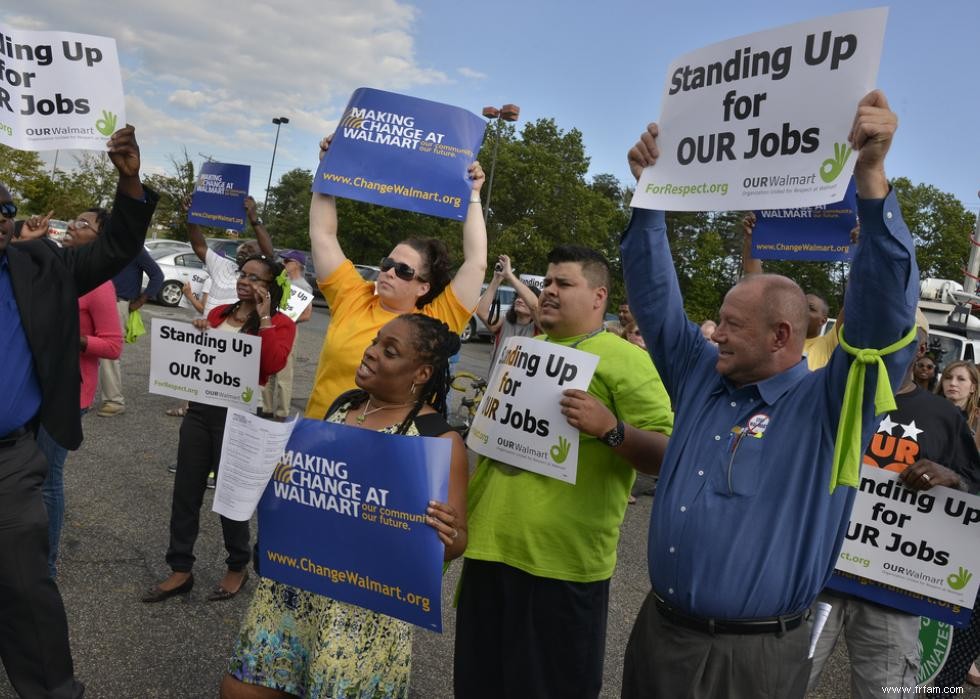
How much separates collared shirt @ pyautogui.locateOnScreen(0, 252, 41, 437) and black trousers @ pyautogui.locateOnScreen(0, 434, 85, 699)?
0.38 feet

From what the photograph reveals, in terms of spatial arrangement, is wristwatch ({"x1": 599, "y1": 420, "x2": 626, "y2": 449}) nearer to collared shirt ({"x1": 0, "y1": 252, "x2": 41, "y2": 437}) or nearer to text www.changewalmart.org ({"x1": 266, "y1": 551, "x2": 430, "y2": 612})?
text www.changewalmart.org ({"x1": 266, "y1": 551, "x2": 430, "y2": 612})

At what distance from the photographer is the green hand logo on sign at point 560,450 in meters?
2.66

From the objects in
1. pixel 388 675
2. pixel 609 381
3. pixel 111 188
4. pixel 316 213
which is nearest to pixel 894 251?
pixel 609 381

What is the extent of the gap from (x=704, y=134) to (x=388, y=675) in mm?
2006

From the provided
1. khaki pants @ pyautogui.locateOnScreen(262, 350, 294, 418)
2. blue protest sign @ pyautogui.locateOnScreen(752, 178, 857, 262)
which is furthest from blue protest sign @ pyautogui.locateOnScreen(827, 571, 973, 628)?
khaki pants @ pyautogui.locateOnScreen(262, 350, 294, 418)

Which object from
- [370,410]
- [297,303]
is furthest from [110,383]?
[370,410]

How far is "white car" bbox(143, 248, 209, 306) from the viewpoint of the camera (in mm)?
18594

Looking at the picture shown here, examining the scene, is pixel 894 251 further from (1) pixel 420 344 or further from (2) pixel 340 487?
(2) pixel 340 487

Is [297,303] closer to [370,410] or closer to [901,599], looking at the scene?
[370,410]

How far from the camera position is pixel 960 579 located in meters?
3.19

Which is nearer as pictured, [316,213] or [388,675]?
[388,675]

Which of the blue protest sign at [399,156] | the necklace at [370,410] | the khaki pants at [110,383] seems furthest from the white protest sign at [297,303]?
the necklace at [370,410]

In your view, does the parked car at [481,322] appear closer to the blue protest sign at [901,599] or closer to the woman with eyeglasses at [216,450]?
the woman with eyeglasses at [216,450]

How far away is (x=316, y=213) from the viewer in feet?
12.0
